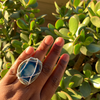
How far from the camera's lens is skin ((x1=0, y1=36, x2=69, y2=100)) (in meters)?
0.52

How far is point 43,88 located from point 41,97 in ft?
0.18

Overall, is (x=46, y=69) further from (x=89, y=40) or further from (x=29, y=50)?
(x=89, y=40)

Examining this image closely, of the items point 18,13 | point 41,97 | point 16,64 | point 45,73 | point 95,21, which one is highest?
point 18,13

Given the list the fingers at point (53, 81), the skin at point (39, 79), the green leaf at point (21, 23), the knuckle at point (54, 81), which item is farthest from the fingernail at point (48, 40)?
the green leaf at point (21, 23)

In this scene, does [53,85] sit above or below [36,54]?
below

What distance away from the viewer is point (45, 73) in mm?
611

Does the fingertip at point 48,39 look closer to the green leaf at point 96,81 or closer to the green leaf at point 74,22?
the green leaf at point 74,22

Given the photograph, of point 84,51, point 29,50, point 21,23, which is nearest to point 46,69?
point 29,50

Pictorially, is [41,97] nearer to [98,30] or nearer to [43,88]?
[43,88]

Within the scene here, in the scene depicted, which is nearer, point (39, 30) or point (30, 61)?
point (30, 61)

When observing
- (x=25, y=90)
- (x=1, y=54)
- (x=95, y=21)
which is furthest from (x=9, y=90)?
(x=95, y=21)

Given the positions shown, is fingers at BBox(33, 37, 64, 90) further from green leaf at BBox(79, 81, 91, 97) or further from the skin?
green leaf at BBox(79, 81, 91, 97)

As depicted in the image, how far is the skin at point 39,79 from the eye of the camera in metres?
0.52

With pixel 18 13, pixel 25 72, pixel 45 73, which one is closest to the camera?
pixel 25 72
